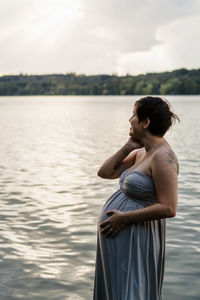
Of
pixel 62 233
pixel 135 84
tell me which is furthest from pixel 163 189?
pixel 135 84

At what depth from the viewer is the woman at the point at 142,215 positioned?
10.8 feet

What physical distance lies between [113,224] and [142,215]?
25 cm

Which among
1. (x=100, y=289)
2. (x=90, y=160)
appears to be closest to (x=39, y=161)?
(x=90, y=160)

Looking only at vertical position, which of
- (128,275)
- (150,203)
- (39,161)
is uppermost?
(150,203)

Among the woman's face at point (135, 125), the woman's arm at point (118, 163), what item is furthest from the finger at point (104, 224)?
the woman's face at point (135, 125)

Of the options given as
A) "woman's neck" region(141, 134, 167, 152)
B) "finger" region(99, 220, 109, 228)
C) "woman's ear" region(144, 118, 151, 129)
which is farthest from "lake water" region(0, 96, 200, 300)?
"woman's ear" region(144, 118, 151, 129)

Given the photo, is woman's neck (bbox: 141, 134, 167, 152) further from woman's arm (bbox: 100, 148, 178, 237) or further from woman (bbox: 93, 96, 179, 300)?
woman's arm (bbox: 100, 148, 178, 237)

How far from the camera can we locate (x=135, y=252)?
3.44 metres

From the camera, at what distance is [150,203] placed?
3420 mm

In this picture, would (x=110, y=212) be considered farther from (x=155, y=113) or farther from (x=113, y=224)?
(x=155, y=113)

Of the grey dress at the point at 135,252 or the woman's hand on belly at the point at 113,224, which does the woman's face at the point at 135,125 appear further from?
the woman's hand on belly at the point at 113,224

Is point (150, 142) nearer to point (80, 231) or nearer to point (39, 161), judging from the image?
point (80, 231)

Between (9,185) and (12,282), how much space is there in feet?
22.7

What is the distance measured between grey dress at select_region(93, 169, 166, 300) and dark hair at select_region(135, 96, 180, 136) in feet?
1.20
